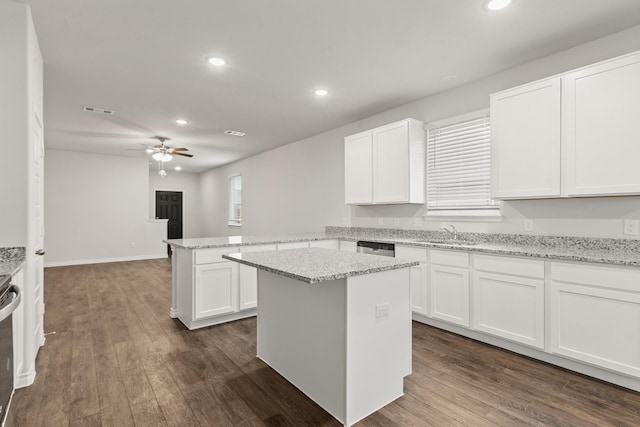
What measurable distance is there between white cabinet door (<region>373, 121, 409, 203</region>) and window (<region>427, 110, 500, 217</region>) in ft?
1.14

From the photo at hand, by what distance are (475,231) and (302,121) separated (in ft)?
9.77

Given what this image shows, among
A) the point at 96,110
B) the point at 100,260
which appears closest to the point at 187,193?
the point at 100,260

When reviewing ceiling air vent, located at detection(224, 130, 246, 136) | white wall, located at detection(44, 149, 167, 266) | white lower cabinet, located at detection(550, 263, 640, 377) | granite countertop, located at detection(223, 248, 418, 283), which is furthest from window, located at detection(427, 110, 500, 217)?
white wall, located at detection(44, 149, 167, 266)

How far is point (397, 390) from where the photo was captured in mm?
2039

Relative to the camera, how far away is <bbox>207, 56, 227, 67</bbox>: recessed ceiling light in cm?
297

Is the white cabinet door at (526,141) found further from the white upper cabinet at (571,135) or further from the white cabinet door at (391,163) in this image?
the white cabinet door at (391,163)

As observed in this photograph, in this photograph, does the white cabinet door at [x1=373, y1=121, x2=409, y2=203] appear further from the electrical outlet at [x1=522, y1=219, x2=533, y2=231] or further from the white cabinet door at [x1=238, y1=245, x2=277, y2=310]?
the white cabinet door at [x1=238, y1=245, x2=277, y2=310]

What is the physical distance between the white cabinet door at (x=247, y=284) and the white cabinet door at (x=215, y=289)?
0.21ft

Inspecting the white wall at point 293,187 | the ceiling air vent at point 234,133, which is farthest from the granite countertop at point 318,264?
the ceiling air vent at point 234,133

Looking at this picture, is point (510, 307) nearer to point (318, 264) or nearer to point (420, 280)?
point (420, 280)

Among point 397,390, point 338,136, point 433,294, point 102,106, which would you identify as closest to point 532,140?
point 433,294

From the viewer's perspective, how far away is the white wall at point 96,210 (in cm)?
702

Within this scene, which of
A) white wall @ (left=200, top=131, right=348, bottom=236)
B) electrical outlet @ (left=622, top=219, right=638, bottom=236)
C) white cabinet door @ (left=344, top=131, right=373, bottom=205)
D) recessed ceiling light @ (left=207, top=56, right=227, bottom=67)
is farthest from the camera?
white wall @ (left=200, top=131, right=348, bottom=236)

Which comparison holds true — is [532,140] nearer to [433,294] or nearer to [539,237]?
[539,237]
